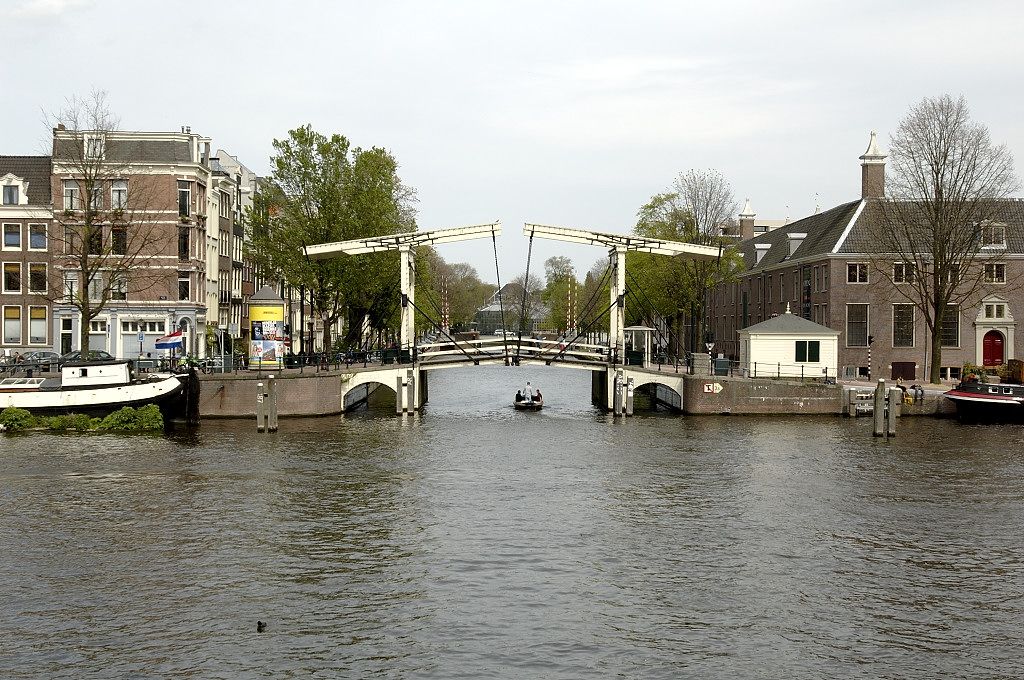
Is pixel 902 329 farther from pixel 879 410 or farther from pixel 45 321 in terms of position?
pixel 45 321

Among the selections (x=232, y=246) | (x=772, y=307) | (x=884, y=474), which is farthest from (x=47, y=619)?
(x=772, y=307)

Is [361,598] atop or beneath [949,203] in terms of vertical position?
beneath

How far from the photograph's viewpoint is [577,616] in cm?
1934

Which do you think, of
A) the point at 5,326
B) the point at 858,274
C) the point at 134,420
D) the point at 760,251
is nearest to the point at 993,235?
the point at 858,274

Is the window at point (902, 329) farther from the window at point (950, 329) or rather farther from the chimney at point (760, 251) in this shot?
the chimney at point (760, 251)

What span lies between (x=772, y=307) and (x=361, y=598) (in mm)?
61304

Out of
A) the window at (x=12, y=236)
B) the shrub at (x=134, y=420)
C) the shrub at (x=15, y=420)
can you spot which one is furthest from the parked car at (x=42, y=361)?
the window at (x=12, y=236)

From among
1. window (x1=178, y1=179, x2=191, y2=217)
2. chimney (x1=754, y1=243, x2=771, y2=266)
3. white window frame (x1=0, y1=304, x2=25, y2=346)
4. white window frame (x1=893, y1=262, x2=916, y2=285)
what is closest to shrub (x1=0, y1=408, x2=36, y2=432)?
white window frame (x1=0, y1=304, x2=25, y2=346)

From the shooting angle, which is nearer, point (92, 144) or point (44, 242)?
point (92, 144)

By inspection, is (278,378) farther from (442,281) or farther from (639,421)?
(442,281)

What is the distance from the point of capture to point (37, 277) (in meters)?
63.4

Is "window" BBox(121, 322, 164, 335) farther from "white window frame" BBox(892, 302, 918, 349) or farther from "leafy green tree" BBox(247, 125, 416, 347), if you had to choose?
"white window frame" BBox(892, 302, 918, 349)

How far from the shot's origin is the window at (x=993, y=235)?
6103 centimetres

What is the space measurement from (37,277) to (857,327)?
45241mm
